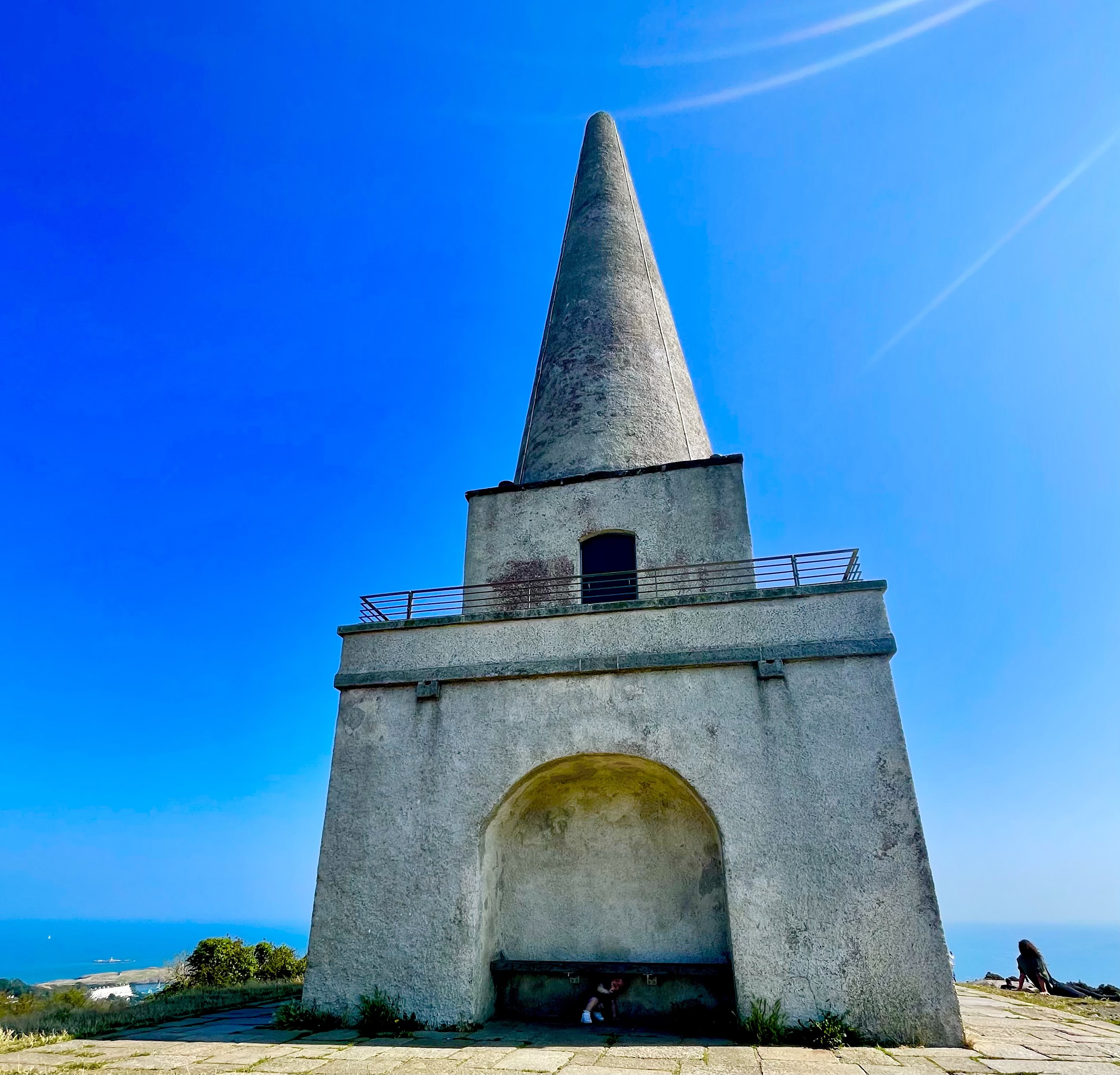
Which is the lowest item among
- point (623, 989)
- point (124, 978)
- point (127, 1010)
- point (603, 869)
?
point (124, 978)

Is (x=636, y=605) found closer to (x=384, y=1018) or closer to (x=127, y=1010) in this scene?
(x=384, y=1018)

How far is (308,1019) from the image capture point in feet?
27.0

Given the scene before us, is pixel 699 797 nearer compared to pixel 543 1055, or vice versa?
pixel 543 1055

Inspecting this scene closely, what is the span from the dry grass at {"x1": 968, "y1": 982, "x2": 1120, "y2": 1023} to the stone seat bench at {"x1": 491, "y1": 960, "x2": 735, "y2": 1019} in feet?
16.4

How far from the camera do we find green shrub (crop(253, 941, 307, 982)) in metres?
15.8

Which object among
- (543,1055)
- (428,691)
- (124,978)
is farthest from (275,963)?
(124,978)

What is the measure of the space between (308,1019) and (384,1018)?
42.2 inches

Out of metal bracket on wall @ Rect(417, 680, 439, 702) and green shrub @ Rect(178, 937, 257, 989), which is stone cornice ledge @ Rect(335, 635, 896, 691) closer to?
metal bracket on wall @ Rect(417, 680, 439, 702)

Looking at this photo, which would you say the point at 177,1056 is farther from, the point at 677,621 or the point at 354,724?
the point at 677,621

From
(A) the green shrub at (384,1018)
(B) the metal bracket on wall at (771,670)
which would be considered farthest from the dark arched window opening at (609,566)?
(A) the green shrub at (384,1018)

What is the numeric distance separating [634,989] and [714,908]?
138cm

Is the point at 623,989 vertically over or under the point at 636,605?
under

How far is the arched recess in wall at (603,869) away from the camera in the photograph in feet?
28.8

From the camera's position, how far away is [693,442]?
13.4m
